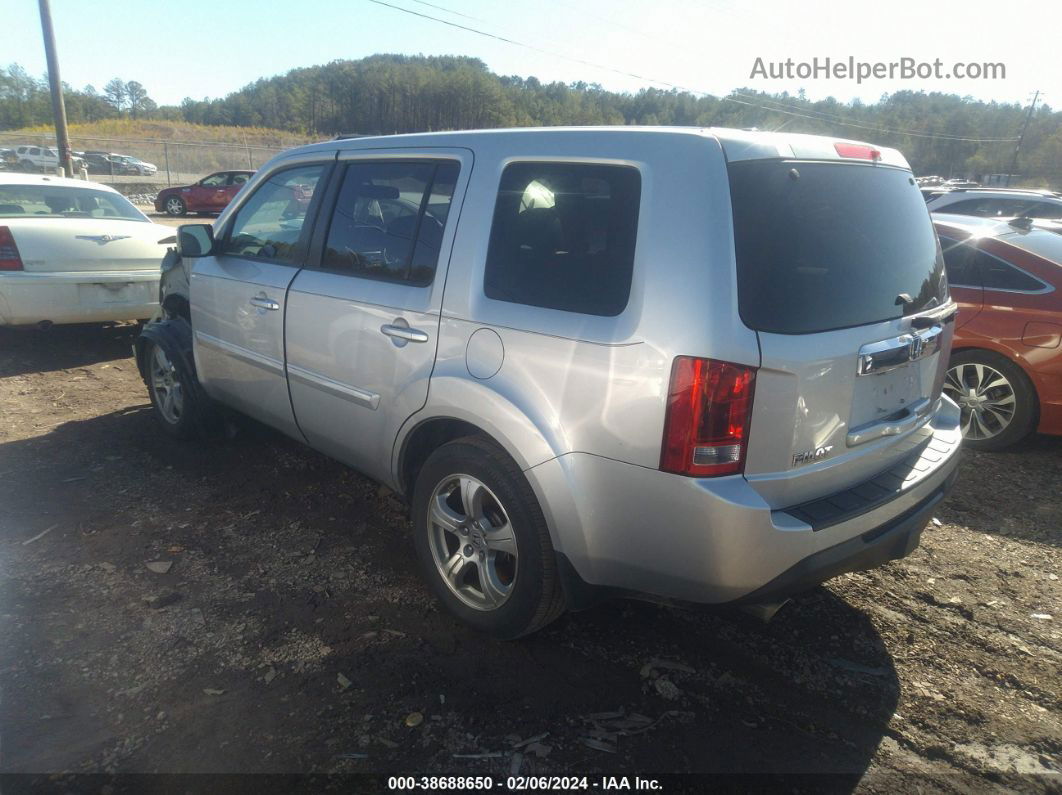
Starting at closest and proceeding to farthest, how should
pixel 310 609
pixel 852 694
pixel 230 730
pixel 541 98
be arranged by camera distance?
pixel 230 730
pixel 852 694
pixel 310 609
pixel 541 98

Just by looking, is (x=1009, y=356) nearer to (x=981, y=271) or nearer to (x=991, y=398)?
(x=991, y=398)

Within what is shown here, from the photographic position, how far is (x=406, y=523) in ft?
13.2

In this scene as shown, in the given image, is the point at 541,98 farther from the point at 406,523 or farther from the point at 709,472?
the point at 709,472

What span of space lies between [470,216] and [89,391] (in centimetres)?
483

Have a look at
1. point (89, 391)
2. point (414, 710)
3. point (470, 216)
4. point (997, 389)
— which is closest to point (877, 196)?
point (470, 216)

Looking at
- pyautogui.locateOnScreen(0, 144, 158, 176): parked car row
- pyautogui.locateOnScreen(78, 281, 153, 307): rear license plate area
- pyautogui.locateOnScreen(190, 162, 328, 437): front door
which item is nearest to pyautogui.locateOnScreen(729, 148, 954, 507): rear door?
pyautogui.locateOnScreen(190, 162, 328, 437): front door

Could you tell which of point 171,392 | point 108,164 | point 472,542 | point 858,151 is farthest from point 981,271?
point 108,164

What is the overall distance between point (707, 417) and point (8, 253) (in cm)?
672

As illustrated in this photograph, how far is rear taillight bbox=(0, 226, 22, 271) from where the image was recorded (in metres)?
6.38

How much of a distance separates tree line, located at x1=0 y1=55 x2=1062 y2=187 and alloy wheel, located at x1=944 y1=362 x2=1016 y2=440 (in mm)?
3077

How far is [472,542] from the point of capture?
9.59 feet

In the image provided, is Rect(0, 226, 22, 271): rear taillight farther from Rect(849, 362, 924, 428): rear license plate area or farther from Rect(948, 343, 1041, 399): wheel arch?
Rect(948, 343, 1041, 399): wheel arch

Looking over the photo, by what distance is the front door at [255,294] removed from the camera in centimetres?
385

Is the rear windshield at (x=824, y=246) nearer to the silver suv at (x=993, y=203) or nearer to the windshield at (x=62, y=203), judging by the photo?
the windshield at (x=62, y=203)
